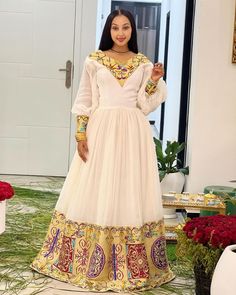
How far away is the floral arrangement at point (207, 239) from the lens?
241 cm

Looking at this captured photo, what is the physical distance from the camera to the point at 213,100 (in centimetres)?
423

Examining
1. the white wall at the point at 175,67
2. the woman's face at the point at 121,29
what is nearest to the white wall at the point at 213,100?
the white wall at the point at 175,67

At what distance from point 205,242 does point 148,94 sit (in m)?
0.88

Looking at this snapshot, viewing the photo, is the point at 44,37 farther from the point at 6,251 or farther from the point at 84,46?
the point at 6,251

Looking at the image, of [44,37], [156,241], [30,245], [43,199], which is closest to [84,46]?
[44,37]

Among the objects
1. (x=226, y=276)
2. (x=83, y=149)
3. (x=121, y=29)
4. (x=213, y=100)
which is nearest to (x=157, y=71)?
(x=121, y=29)

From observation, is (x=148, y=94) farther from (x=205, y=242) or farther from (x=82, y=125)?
(x=205, y=242)

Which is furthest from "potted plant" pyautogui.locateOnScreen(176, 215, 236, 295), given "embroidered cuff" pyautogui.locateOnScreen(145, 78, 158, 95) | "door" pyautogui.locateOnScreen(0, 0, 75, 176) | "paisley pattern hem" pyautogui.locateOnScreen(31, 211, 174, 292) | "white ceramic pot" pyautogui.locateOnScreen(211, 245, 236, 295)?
"door" pyautogui.locateOnScreen(0, 0, 75, 176)

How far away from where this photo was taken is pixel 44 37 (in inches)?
222

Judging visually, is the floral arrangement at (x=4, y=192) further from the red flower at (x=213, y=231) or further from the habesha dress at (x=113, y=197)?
the red flower at (x=213, y=231)

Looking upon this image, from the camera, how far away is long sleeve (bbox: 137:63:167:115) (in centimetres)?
298

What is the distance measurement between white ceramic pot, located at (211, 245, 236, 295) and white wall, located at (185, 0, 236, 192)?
6.86 feet

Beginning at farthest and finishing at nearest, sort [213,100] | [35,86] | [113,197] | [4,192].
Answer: [35,86] → [213,100] → [113,197] → [4,192]

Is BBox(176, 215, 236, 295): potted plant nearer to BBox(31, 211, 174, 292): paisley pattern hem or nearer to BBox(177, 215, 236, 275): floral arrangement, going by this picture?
BBox(177, 215, 236, 275): floral arrangement
